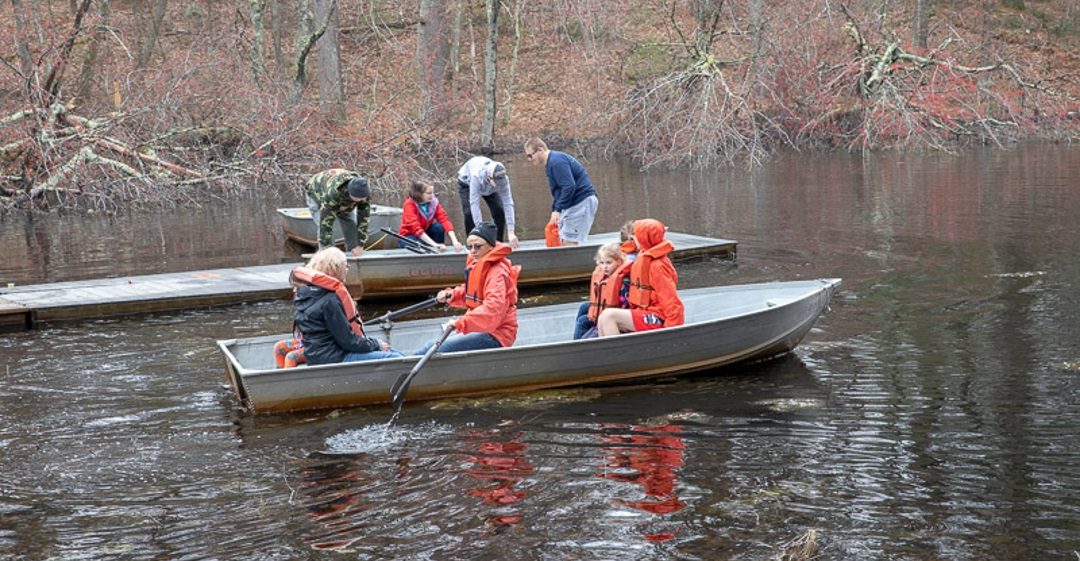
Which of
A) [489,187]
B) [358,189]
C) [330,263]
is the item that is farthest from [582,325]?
[489,187]

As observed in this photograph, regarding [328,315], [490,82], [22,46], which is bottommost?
[328,315]

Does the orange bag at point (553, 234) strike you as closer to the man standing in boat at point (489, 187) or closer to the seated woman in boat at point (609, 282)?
the man standing in boat at point (489, 187)

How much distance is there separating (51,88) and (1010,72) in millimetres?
18188

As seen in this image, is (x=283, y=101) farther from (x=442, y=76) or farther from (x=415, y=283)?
(x=415, y=283)

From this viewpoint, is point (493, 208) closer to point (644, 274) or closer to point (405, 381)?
point (644, 274)

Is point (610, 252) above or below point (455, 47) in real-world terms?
below

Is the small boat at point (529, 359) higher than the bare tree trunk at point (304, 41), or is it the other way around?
the bare tree trunk at point (304, 41)

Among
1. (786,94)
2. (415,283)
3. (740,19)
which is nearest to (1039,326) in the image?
(415,283)

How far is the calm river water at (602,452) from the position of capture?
5.48 meters

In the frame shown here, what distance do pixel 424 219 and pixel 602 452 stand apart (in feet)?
20.5

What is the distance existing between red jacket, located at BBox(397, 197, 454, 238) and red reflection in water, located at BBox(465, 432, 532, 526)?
18.1 ft

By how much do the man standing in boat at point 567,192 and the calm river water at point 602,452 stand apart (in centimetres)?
74

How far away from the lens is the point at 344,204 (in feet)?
37.7

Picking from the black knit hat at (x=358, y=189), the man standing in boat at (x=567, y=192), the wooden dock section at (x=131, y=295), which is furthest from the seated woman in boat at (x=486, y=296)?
the wooden dock section at (x=131, y=295)
